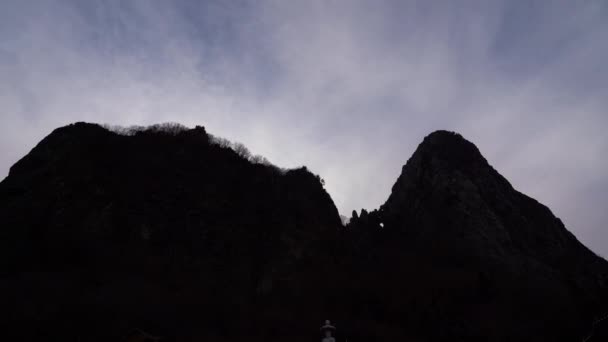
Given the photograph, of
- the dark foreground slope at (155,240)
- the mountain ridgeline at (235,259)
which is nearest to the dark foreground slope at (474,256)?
the mountain ridgeline at (235,259)

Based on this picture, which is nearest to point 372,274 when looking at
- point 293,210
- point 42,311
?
point 293,210

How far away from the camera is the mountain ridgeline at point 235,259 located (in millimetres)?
19844

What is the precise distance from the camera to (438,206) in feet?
130

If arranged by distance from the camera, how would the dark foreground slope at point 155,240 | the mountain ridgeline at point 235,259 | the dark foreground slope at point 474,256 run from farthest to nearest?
the dark foreground slope at point 474,256 → the mountain ridgeline at point 235,259 → the dark foreground slope at point 155,240

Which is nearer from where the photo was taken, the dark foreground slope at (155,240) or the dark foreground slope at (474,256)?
the dark foreground slope at (155,240)

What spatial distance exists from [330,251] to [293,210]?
399 centimetres

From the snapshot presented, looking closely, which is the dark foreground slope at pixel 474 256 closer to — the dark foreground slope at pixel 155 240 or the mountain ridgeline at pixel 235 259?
the mountain ridgeline at pixel 235 259

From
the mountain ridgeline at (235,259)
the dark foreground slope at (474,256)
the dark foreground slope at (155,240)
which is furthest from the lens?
the dark foreground slope at (474,256)

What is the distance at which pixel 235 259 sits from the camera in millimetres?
25781

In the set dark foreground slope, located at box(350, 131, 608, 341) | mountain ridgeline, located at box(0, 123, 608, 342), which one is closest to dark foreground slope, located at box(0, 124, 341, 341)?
mountain ridgeline, located at box(0, 123, 608, 342)

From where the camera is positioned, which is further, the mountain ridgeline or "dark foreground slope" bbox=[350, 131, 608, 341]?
"dark foreground slope" bbox=[350, 131, 608, 341]

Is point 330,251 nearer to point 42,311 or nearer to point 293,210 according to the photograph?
point 293,210

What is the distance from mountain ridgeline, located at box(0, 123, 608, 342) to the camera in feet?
65.1

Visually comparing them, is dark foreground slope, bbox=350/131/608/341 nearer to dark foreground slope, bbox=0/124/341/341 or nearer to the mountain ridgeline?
the mountain ridgeline
